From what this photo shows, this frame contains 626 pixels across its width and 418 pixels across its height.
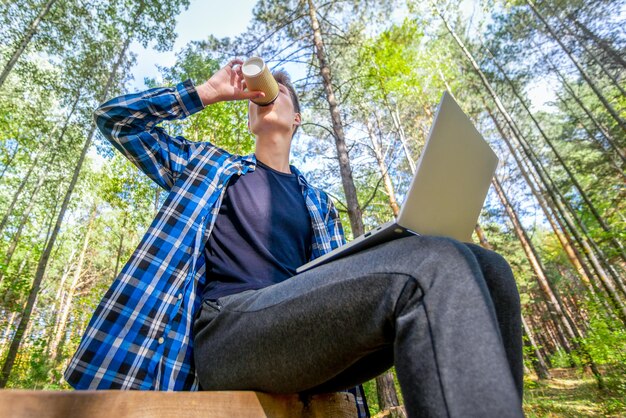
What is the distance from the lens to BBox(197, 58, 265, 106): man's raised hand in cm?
157

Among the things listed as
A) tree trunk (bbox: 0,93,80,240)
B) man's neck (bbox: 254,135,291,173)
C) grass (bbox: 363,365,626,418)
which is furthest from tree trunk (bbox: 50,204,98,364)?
man's neck (bbox: 254,135,291,173)

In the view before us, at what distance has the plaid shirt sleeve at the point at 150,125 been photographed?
4.66 ft

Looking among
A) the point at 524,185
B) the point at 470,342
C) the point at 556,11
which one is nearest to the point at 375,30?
the point at 556,11

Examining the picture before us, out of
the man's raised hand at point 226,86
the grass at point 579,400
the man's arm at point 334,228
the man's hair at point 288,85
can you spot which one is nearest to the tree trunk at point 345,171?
the grass at point 579,400

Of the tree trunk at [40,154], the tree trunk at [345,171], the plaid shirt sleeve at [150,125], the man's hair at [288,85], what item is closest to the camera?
the plaid shirt sleeve at [150,125]

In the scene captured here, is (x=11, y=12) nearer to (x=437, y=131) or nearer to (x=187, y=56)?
(x=187, y=56)

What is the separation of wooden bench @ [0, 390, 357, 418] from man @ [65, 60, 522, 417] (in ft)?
0.18

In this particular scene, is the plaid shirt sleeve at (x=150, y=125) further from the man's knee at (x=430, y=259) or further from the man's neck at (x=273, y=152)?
the man's knee at (x=430, y=259)

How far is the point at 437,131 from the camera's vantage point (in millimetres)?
893

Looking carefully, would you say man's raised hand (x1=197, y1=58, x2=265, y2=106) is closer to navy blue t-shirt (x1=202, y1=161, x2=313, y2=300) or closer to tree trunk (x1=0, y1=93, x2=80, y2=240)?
navy blue t-shirt (x1=202, y1=161, x2=313, y2=300)

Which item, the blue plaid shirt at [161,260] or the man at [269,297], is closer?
the man at [269,297]

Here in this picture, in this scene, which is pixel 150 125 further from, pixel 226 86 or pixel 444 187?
pixel 444 187

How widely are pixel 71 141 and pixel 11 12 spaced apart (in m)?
4.77

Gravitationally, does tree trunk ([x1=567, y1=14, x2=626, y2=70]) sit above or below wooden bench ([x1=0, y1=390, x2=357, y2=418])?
above
